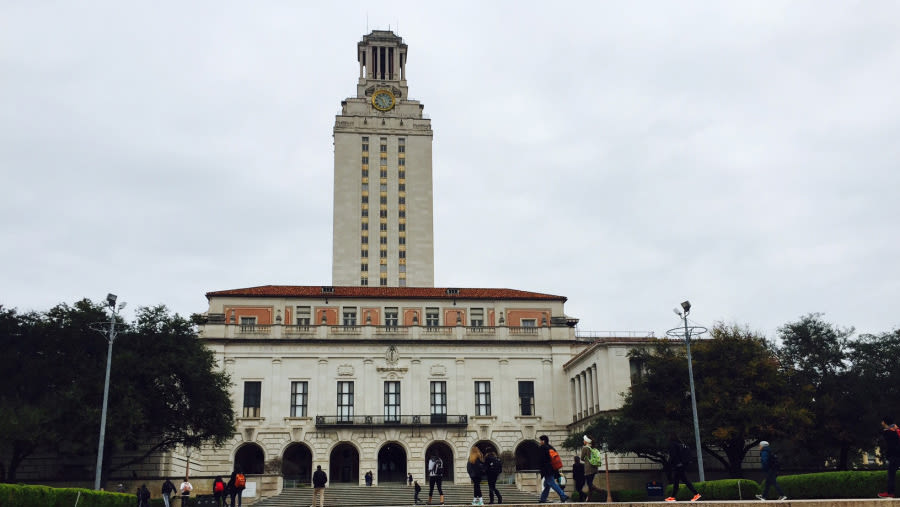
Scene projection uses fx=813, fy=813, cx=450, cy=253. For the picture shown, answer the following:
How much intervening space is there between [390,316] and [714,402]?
31.2m

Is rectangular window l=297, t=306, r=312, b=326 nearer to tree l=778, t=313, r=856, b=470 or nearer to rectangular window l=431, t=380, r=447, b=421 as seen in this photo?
rectangular window l=431, t=380, r=447, b=421

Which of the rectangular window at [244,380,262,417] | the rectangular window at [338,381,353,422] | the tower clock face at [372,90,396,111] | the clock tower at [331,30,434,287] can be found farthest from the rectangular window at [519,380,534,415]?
the tower clock face at [372,90,396,111]

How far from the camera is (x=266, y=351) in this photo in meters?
64.4

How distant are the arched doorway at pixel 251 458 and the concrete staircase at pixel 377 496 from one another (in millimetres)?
10607

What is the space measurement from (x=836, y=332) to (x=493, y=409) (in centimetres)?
2616

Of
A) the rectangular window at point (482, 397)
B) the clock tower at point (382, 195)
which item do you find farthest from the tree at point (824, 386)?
the clock tower at point (382, 195)

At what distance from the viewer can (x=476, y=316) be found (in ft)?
233

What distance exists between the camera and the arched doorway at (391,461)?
6444cm

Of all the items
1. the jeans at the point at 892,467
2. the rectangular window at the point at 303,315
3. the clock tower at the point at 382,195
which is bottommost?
the jeans at the point at 892,467

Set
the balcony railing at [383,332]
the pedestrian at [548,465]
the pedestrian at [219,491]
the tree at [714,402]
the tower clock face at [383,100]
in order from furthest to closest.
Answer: the tower clock face at [383,100] < the balcony railing at [383,332] < the tree at [714,402] < the pedestrian at [219,491] < the pedestrian at [548,465]


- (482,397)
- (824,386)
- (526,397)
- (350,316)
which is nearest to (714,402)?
(824,386)

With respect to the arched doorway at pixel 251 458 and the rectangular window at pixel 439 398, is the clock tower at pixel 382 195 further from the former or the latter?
the arched doorway at pixel 251 458

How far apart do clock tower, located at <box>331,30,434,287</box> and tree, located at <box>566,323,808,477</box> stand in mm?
53362

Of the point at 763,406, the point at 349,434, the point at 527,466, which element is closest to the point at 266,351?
the point at 349,434
